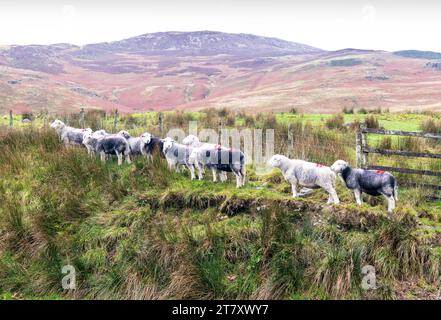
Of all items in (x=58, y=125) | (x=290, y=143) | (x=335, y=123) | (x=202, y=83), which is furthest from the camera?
(x=202, y=83)

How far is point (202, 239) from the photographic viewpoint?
8.56 metres

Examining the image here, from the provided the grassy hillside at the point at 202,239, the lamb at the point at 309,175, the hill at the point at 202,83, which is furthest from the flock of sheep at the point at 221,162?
the hill at the point at 202,83

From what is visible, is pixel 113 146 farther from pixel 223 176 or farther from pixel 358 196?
pixel 358 196

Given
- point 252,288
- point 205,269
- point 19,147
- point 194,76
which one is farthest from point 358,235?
point 194,76

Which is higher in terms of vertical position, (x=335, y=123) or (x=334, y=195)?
(x=335, y=123)

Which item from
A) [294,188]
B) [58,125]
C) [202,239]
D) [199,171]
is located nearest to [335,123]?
[199,171]

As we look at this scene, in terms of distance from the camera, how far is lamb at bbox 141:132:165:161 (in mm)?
12430

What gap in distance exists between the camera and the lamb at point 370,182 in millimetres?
9195

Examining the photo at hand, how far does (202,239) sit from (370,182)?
3705mm

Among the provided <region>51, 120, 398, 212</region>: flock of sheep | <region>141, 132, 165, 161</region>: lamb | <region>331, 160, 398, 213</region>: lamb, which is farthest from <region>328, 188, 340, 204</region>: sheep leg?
<region>141, 132, 165, 161</region>: lamb

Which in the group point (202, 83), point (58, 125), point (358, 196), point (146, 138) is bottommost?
point (358, 196)

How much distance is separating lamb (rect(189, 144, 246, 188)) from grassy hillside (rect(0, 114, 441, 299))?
38 centimetres

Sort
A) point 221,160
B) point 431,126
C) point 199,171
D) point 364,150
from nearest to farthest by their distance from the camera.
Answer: point 221,160 < point 364,150 < point 199,171 < point 431,126

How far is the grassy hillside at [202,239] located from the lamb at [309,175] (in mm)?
360
